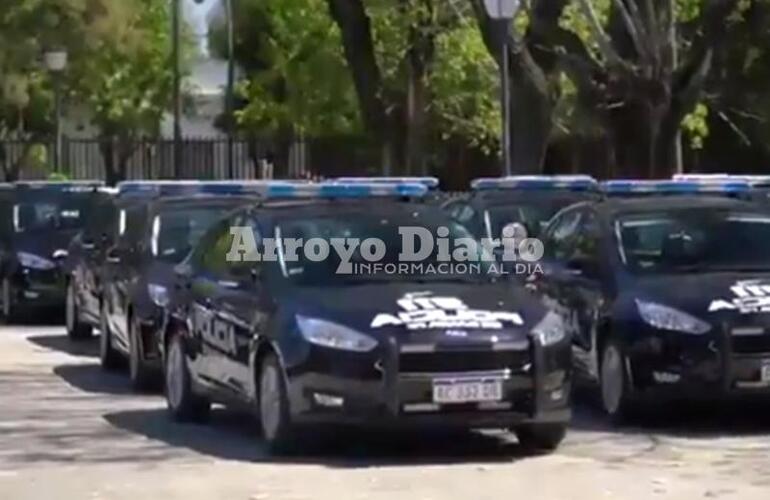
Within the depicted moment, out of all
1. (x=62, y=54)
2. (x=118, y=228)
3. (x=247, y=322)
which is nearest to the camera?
(x=247, y=322)

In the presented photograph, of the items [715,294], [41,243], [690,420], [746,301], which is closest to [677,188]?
[690,420]

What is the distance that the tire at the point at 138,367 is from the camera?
18.1 m

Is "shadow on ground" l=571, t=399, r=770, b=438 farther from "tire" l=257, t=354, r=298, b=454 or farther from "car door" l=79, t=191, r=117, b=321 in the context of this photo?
"car door" l=79, t=191, r=117, b=321

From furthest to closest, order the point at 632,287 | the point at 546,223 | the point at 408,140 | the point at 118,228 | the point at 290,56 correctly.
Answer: the point at 290,56 < the point at 408,140 < the point at 118,228 < the point at 546,223 < the point at 632,287

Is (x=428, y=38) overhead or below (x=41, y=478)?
→ overhead

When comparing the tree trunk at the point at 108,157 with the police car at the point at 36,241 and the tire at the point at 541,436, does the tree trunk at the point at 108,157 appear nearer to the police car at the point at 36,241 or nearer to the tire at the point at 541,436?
the police car at the point at 36,241

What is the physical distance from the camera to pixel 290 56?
5119 cm

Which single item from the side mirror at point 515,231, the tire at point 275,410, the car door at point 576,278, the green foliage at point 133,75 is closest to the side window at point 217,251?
the tire at point 275,410

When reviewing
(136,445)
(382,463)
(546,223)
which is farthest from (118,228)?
(382,463)

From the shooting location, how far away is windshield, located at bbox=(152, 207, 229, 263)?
1908 cm

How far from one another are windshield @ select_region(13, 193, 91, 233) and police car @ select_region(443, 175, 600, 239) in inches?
305

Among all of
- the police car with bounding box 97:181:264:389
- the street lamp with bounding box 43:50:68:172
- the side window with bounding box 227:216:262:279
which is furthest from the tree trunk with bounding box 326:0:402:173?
the side window with bounding box 227:216:262:279

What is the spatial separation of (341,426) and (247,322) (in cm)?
115

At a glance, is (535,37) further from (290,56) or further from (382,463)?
(290,56)
